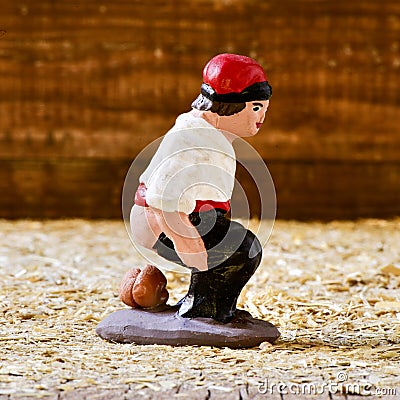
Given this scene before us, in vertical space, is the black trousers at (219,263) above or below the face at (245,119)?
below

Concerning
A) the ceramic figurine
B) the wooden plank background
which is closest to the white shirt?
the ceramic figurine

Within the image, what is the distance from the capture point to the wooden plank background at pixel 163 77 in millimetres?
3848

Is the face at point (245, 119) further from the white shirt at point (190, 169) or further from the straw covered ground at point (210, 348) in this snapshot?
the straw covered ground at point (210, 348)

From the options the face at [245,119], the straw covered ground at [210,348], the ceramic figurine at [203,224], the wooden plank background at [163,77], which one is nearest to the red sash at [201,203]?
the ceramic figurine at [203,224]

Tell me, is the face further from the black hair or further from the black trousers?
the black trousers

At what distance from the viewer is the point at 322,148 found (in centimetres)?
389

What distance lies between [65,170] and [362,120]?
141 cm

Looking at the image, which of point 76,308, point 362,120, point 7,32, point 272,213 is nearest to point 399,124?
point 362,120

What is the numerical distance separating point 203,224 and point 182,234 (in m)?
0.06

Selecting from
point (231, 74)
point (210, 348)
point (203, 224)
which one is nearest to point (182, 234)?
point (203, 224)

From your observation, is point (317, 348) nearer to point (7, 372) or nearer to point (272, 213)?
point (7, 372)

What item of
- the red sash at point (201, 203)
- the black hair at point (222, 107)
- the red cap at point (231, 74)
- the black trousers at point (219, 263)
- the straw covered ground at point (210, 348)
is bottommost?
the straw covered ground at point (210, 348)

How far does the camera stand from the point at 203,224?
171 centimetres

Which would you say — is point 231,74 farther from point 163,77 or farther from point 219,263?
point 163,77
